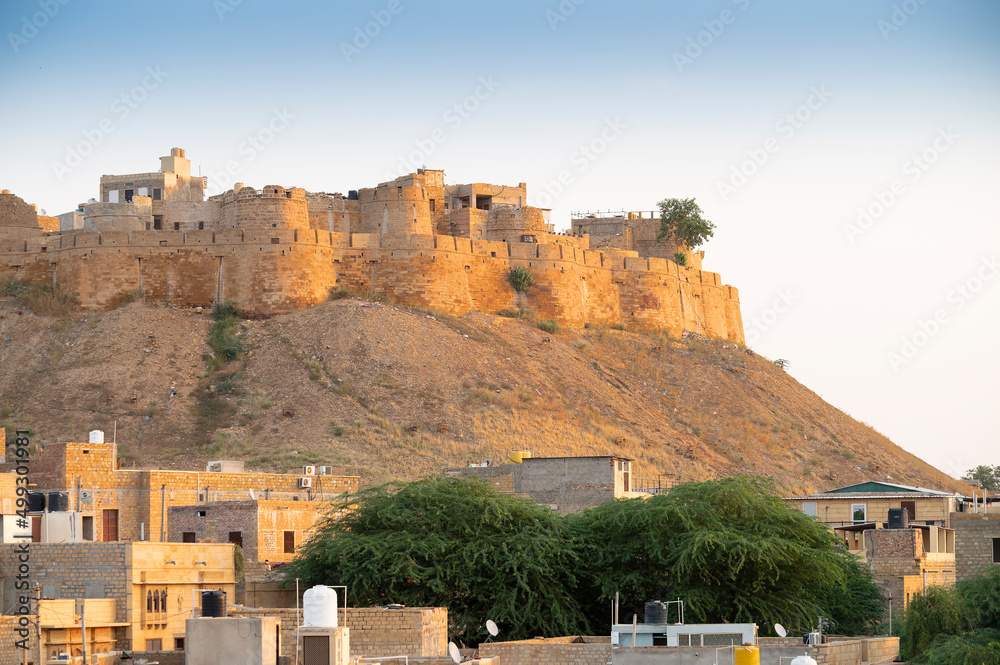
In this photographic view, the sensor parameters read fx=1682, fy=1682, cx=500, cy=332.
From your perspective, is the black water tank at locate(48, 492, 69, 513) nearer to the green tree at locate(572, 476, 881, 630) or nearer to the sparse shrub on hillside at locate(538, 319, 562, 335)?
the green tree at locate(572, 476, 881, 630)

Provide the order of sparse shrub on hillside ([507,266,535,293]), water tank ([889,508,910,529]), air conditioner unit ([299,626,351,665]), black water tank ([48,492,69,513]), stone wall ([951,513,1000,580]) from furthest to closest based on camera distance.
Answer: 1. sparse shrub on hillside ([507,266,535,293])
2. water tank ([889,508,910,529])
3. black water tank ([48,492,69,513])
4. stone wall ([951,513,1000,580])
5. air conditioner unit ([299,626,351,665])

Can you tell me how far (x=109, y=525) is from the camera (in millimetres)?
36594

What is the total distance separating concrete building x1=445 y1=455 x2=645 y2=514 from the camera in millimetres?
39281

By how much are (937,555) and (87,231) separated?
36476 millimetres

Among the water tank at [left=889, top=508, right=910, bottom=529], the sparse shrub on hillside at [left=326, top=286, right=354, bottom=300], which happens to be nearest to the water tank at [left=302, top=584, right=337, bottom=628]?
the water tank at [left=889, top=508, right=910, bottom=529]

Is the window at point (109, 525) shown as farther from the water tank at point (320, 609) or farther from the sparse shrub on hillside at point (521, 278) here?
the sparse shrub on hillside at point (521, 278)

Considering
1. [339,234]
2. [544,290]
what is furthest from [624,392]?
[339,234]

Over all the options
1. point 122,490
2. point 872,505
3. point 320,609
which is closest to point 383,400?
point 122,490

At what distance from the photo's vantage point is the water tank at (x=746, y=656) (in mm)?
19625

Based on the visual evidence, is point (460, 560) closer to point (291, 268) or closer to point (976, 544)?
point (976, 544)

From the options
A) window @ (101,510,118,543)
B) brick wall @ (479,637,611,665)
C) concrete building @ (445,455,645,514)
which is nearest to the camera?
brick wall @ (479,637,611,665)

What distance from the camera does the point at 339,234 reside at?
6181 centimetres

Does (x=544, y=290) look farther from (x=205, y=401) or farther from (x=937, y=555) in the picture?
(x=937, y=555)

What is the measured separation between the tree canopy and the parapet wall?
91.4 feet
